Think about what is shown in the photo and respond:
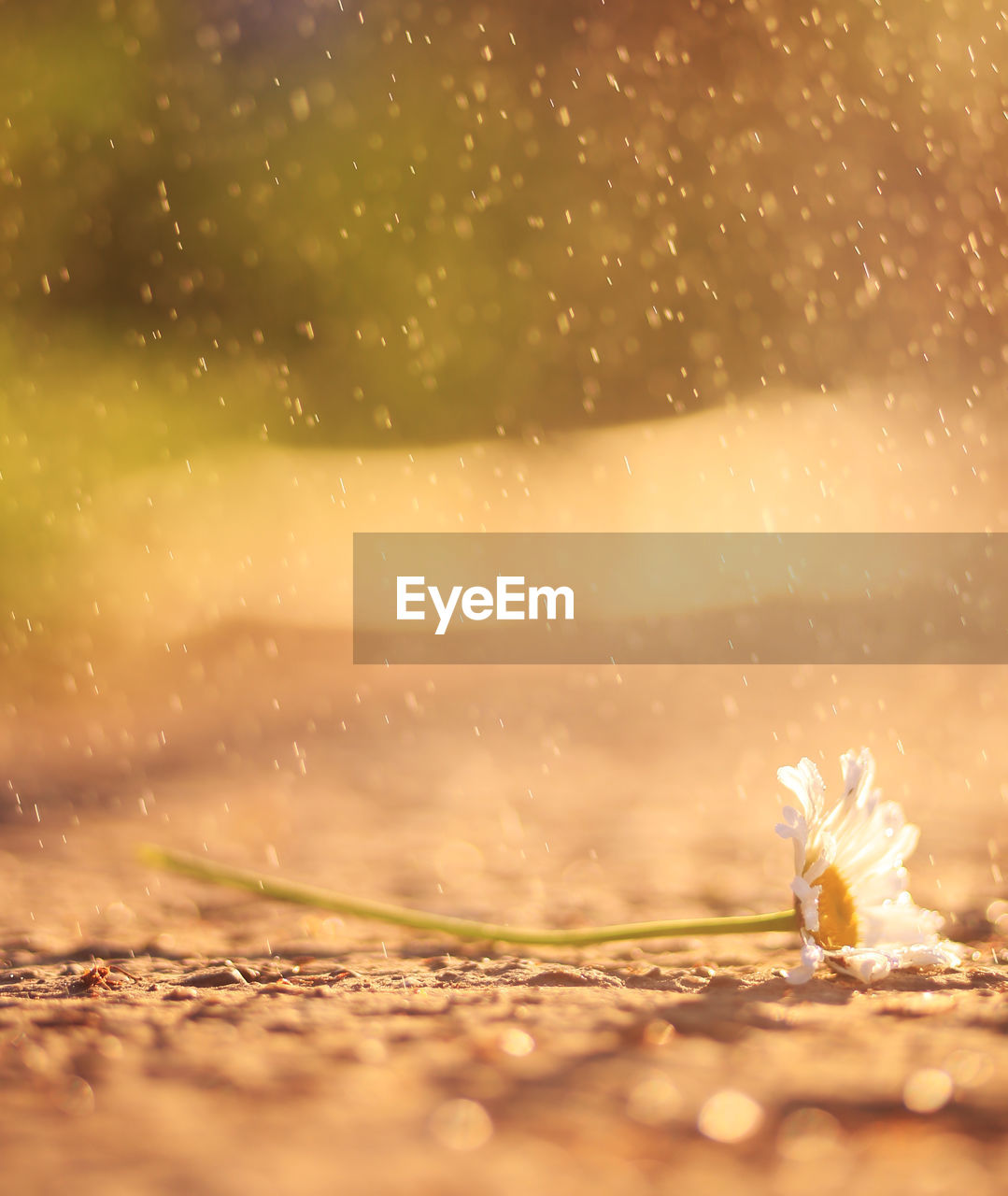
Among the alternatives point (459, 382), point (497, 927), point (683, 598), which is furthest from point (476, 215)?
point (497, 927)

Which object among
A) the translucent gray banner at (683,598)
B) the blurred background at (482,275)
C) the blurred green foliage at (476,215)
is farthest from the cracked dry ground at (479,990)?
the blurred green foliage at (476,215)

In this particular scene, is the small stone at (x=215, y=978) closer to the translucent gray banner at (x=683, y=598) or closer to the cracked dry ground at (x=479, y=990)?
the cracked dry ground at (x=479, y=990)

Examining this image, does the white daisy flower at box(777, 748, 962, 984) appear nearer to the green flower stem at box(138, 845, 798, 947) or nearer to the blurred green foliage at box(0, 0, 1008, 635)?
the green flower stem at box(138, 845, 798, 947)

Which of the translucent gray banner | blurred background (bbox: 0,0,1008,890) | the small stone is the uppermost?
blurred background (bbox: 0,0,1008,890)

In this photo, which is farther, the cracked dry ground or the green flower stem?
the green flower stem

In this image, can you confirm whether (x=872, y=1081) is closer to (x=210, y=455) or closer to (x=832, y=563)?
(x=832, y=563)

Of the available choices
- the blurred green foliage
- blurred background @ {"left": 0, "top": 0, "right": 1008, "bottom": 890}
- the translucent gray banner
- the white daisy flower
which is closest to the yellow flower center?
the white daisy flower
